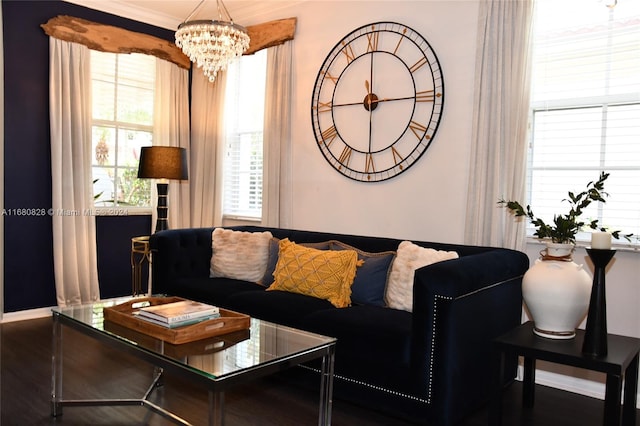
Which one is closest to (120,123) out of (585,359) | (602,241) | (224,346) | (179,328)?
(179,328)

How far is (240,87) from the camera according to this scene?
5238mm

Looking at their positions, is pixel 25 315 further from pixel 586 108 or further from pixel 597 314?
pixel 586 108

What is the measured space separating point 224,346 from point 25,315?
3106 mm

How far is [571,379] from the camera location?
3199 millimetres

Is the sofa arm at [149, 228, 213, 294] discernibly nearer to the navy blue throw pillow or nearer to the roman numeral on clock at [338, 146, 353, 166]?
the roman numeral on clock at [338, 146, 353, 166]

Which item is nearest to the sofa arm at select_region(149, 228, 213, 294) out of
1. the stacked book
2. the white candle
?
the stacked book

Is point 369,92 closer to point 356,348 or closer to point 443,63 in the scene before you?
point 443,63

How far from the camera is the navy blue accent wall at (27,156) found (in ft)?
14.3

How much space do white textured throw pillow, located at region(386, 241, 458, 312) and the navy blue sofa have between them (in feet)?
0.39

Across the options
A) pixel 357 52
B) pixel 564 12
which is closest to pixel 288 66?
pixel 357 52

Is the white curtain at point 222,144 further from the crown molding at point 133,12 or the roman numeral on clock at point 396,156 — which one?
the roman numeral on clock at point 396,156

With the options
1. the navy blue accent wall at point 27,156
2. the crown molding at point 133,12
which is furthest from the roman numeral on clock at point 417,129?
the navy blue accent wall at point 27,156

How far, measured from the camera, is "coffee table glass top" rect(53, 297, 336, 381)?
1.99 metres

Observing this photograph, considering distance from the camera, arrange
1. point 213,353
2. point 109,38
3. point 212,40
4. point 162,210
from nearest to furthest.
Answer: point 213,353, point 212,40, point 162,210, point 109,38
